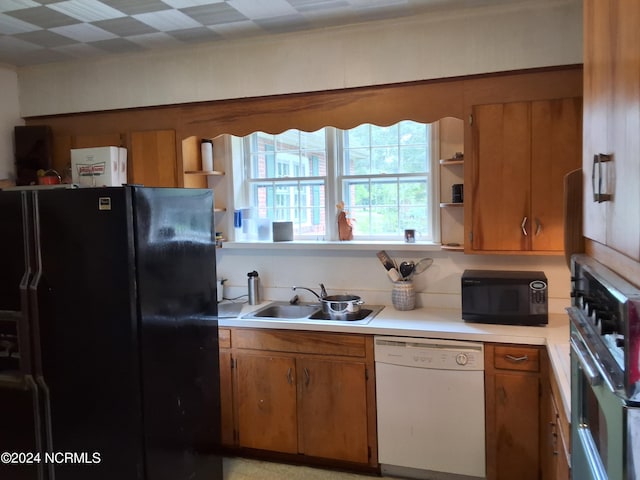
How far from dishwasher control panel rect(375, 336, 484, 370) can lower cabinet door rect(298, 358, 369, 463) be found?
0.57 feet

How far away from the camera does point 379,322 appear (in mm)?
2895

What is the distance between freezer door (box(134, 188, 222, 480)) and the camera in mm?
2238

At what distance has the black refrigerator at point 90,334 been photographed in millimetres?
2176

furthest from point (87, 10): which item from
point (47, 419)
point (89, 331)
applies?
point (47, 419)

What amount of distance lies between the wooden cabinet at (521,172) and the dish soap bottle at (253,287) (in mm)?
Result: 1472

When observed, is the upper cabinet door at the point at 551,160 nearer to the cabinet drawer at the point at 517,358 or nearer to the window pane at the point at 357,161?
the cabinet drawer at the point at 517,358

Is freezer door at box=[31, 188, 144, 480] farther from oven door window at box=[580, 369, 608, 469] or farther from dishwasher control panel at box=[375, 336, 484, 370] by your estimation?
oven door window at box=[580, 369, 608, 469]

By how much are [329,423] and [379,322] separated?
2.15ft

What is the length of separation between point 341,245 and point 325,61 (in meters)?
1.15

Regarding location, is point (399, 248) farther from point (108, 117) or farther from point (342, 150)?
point (108, 117)

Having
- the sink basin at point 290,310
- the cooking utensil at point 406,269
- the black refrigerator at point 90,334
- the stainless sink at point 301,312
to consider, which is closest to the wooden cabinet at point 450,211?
the cooking utensil at point 406,269

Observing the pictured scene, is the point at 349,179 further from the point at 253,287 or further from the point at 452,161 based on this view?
the point at 253,287

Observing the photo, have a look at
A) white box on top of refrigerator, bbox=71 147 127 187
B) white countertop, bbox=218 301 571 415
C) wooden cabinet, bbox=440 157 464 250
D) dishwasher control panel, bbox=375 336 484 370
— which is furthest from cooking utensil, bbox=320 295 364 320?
white box on top of refrigerator, bbox=71 147 127 187

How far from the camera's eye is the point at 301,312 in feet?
11.3
